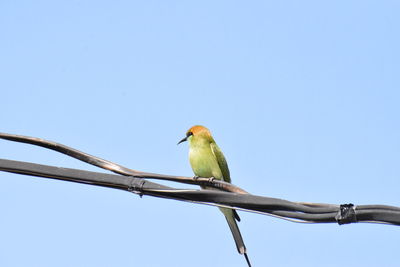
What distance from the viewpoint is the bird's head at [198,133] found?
6184mm

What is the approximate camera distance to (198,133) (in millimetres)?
6199

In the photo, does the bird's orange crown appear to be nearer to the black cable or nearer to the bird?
the bird

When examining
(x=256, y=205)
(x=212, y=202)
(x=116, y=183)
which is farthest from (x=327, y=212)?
(x=116, y=183)

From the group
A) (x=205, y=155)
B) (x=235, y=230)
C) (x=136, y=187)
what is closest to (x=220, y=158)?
(x=205, y=155)

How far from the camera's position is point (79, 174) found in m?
2.88

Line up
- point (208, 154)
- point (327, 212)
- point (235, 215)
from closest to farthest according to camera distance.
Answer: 1. point (327, 212)
2. point (235, 215)
3. point (208, 154)

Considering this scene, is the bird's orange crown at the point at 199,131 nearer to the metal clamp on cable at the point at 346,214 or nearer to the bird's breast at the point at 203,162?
the bird's breast at the point at 203,162

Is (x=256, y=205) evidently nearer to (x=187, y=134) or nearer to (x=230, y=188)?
(x=230, y=188)

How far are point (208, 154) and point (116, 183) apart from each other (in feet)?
10.6

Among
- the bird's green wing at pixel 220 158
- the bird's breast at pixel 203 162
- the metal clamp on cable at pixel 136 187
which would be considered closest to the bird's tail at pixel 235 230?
the bird's breast at pixel 203 162

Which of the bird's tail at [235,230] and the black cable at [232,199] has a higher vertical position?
the bird's tail at [235,230]

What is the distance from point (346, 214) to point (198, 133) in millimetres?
3759

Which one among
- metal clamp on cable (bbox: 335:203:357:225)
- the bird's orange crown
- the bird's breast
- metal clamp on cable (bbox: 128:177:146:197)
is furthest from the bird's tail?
metal clamp on cable (bbox: 335:203:357:225)

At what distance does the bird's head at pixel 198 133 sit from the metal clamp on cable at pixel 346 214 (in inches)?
146
